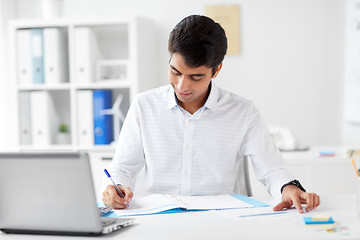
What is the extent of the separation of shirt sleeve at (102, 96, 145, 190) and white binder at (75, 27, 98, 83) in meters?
1.33

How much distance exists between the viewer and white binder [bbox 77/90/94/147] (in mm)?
3246

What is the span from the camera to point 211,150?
1.94 meters

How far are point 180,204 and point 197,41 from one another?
0.52 m

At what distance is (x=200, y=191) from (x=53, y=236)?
0.73 m

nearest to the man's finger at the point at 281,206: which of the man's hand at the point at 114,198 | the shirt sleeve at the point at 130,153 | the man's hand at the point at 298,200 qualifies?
the man's hand at the point at 298,200

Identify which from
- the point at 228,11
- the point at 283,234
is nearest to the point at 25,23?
the point at 228,11

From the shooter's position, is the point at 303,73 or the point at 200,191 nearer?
the point at 200,191

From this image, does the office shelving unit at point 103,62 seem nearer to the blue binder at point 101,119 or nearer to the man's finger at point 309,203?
the blue binder at point 101,119

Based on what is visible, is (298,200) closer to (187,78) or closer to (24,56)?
(187,78)

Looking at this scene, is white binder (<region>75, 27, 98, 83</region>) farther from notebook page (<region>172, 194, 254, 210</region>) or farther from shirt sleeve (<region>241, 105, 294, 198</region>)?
notebook page (<region>172, 194, 254, 210</region>)

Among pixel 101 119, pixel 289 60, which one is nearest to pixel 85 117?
pixel 101 119

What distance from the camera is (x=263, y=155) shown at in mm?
1889

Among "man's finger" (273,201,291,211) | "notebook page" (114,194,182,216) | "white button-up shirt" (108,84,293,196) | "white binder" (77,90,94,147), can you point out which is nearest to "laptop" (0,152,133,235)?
"notebook page" (114,194,182,216)

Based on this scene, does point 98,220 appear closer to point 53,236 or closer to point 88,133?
point 53,236
